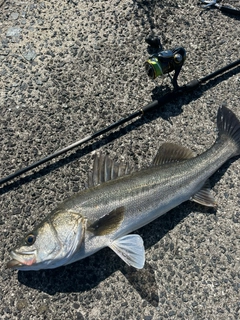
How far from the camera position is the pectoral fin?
2.55 metres

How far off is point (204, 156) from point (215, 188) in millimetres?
369

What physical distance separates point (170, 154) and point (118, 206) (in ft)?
2.15

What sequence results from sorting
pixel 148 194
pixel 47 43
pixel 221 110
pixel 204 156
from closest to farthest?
1. pixel 148 194
2. pixel 204 156
3. pixel 221 110
4. pixel 47 43

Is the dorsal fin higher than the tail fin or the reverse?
the reverse

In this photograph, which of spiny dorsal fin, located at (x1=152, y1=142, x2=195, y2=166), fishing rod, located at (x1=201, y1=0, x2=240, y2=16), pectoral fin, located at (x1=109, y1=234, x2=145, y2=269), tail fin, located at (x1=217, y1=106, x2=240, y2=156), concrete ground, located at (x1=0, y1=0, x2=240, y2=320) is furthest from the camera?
fishing rod, located at (x1=201, y1=0, x2=240, y2=16)

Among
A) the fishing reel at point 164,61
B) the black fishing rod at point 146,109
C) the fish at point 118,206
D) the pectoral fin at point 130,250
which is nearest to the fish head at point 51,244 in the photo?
the fish at point 118,206

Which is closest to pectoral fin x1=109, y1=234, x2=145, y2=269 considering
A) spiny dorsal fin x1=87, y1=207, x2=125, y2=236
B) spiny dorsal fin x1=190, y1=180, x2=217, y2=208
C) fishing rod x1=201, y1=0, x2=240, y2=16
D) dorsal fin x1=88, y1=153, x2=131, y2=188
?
spiny dorsal fin x1=87, y1=207, x2=125, y2=236

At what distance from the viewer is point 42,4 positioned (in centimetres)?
354

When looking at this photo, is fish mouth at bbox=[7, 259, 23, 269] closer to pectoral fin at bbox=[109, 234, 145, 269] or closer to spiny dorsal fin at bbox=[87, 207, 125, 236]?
spiny dorsal fin at bbox=[87, 207, 125, 236]

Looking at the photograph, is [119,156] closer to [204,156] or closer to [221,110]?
[204,156]

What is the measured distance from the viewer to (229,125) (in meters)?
3.03

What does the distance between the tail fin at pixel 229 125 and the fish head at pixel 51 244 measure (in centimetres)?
146

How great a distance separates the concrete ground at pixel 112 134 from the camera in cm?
274

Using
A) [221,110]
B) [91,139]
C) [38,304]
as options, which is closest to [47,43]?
[91,139]
